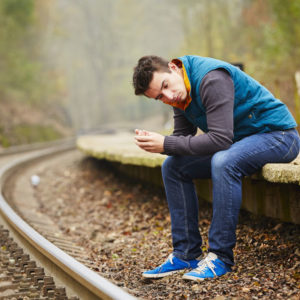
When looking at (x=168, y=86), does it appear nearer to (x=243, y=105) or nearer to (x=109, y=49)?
(x=243, y=105)

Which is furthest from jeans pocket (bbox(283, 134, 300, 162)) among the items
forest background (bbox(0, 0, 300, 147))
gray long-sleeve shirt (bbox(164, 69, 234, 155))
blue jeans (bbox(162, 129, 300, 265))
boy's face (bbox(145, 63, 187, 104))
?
forest background (bbox(0, 0, 300, 147))

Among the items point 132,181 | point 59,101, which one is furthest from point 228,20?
point 132,181

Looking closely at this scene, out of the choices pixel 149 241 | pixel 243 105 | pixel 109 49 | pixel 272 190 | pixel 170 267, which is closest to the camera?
pixel 243 105

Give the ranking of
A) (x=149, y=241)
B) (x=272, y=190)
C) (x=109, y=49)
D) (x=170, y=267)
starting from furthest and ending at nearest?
(x=109, y=49) < (x=149, y=241) < (x=272, y=190) < (x=170, y=267)

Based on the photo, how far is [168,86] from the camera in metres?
2.98

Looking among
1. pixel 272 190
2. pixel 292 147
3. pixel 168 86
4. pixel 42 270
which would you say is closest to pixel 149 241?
pixel 272 190

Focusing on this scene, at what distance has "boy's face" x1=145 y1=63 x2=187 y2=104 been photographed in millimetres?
2949

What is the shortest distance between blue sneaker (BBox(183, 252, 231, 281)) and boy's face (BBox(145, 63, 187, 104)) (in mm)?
1121

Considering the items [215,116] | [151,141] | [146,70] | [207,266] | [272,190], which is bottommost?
[207,266]

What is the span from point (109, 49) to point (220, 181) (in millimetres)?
43069

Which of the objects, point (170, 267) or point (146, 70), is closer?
point (146, 70)

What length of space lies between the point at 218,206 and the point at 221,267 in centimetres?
43

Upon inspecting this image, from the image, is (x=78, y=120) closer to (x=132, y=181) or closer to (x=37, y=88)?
(x=37, y=88)

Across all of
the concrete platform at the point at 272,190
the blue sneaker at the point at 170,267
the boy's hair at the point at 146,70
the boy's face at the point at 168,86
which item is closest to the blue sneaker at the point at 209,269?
the blue sneaker at the point at 170,267
